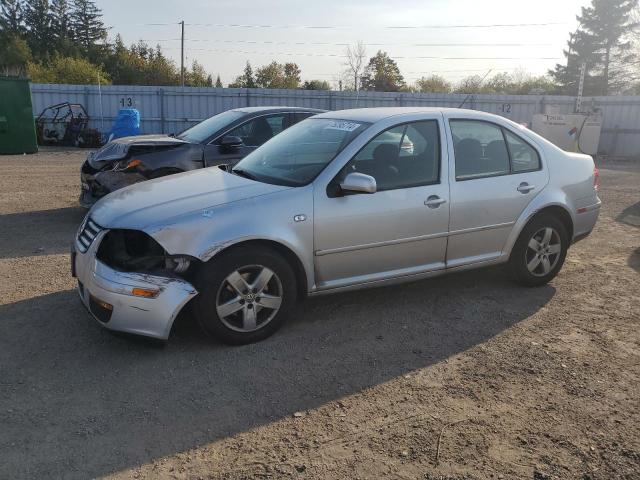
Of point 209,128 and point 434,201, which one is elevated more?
point 209,128

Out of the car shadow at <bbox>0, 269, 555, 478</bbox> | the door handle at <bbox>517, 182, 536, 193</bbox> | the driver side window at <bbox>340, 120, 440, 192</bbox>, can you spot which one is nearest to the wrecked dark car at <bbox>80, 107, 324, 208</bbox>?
the car shadow at <bbox>0, 269, 555, 478</bbox>

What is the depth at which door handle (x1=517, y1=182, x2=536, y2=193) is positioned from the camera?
495cm

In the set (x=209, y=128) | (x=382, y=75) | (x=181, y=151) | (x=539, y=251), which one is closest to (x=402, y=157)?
(x=539, y=251)

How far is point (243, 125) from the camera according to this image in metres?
7.60

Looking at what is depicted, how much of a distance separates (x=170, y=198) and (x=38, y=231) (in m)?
3.95

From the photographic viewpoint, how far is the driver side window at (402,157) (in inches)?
173

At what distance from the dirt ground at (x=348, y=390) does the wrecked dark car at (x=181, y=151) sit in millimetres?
1987

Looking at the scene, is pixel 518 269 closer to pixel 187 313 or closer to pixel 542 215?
pixel 542 215

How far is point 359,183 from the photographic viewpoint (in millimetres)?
4027

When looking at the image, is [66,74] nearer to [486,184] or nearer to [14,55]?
[14,55]

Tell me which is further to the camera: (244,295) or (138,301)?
(244,295)

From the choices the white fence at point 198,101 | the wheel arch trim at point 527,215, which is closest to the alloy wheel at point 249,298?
the wheel arch trim at point 527,215

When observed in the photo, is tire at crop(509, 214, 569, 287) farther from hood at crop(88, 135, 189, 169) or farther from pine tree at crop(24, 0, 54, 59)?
pine tree at crop(24, 0, 54, 59)

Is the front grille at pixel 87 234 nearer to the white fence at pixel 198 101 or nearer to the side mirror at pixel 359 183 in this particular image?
the side mirror at pixel 359 183
